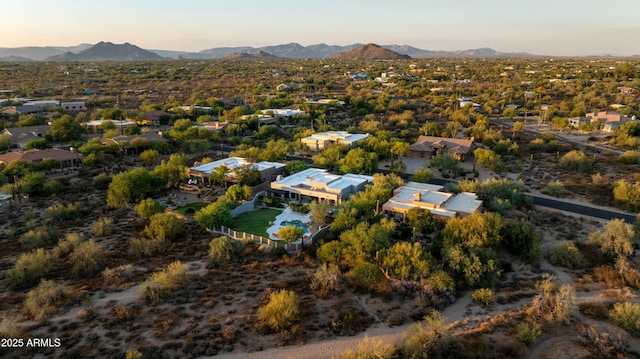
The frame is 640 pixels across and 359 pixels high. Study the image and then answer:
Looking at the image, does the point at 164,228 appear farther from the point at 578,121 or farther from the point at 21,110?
the point at 578,121

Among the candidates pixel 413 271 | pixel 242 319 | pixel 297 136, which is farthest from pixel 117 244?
pixel 297 136

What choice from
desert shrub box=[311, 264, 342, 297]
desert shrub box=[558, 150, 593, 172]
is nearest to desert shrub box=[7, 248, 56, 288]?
desert shrub box=[311, 264, 342, 297]

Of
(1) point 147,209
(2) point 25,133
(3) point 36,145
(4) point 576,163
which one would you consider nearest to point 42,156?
(3) point 36,145

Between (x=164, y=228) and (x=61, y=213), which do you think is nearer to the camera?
(x=164, y=228)

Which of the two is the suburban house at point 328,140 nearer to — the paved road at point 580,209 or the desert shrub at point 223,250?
the paved road at point 580,209

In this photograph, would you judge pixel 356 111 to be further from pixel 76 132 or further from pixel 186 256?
pixel 186 256

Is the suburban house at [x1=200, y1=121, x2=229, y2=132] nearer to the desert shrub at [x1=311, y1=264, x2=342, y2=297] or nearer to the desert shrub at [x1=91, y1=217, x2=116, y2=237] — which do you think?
the desert shrub at [x1=91, y1=217, x2=116, y2=237]
